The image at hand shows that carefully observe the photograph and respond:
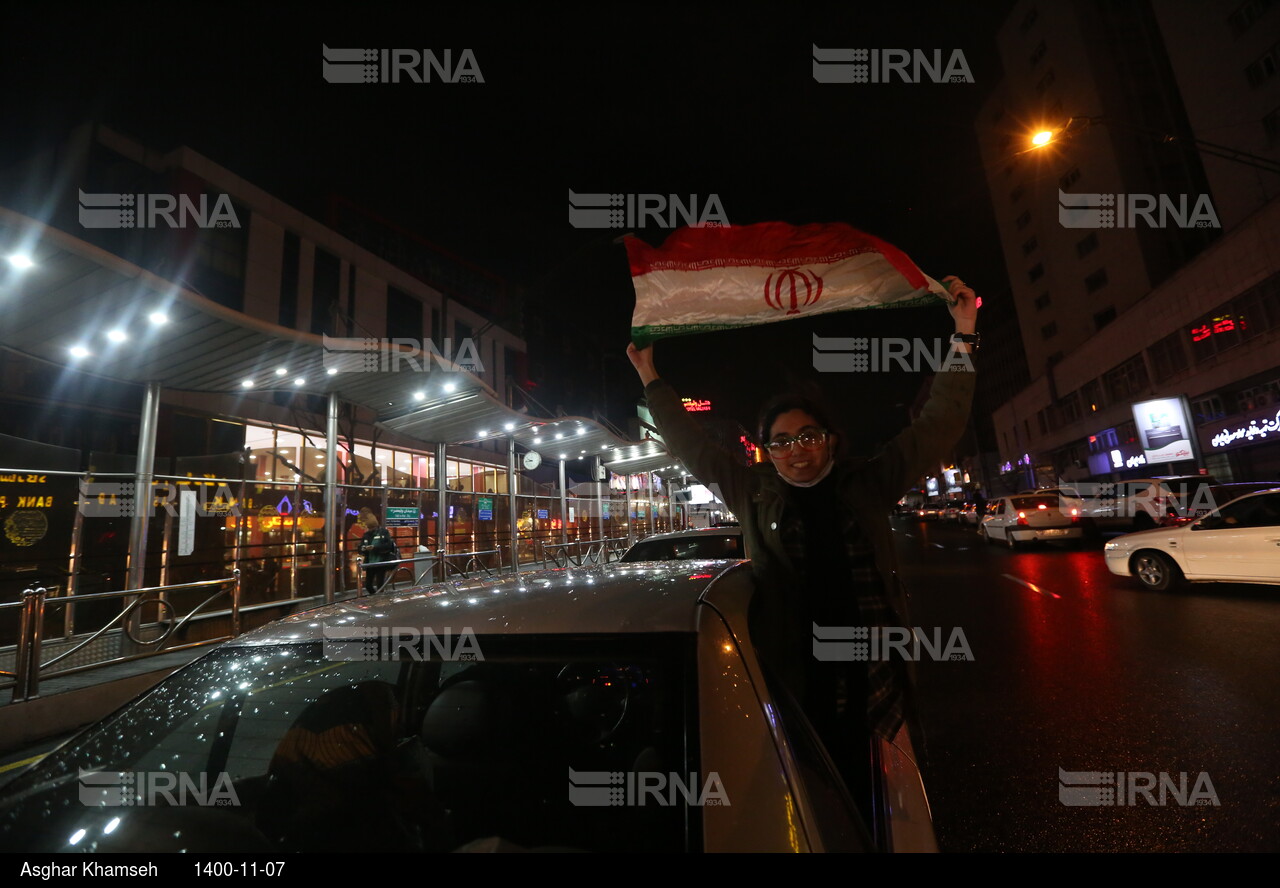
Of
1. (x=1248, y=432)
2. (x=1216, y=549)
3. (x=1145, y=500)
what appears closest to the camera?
(x=1216, y=549)

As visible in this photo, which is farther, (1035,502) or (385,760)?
(1035,502)

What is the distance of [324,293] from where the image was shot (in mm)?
17641

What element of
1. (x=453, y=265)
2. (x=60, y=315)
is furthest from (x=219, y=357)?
(x=453, y=265)

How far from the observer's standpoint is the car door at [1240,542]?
7891mm

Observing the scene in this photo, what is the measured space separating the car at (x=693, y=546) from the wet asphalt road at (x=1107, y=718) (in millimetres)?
2269

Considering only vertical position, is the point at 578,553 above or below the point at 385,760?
below

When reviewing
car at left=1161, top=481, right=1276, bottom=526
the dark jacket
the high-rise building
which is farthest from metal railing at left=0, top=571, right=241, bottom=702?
car at left=1161, top=481, right=1276, bottom=526

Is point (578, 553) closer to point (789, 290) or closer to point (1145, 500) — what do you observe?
point (1145, 500)

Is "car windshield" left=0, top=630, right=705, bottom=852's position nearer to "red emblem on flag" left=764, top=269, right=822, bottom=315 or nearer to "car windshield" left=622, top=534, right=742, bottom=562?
"red emblem on flag" left=764, top=269, right=822, bottom=315

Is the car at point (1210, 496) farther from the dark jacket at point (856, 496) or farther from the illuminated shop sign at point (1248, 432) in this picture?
the dark jacket at point (856, 496)

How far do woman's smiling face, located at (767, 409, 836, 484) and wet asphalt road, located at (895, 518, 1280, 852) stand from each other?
2025mm

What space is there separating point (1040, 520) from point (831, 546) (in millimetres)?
17553

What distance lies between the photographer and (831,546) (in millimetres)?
2363

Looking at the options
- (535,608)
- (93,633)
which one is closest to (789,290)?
(535,608)
